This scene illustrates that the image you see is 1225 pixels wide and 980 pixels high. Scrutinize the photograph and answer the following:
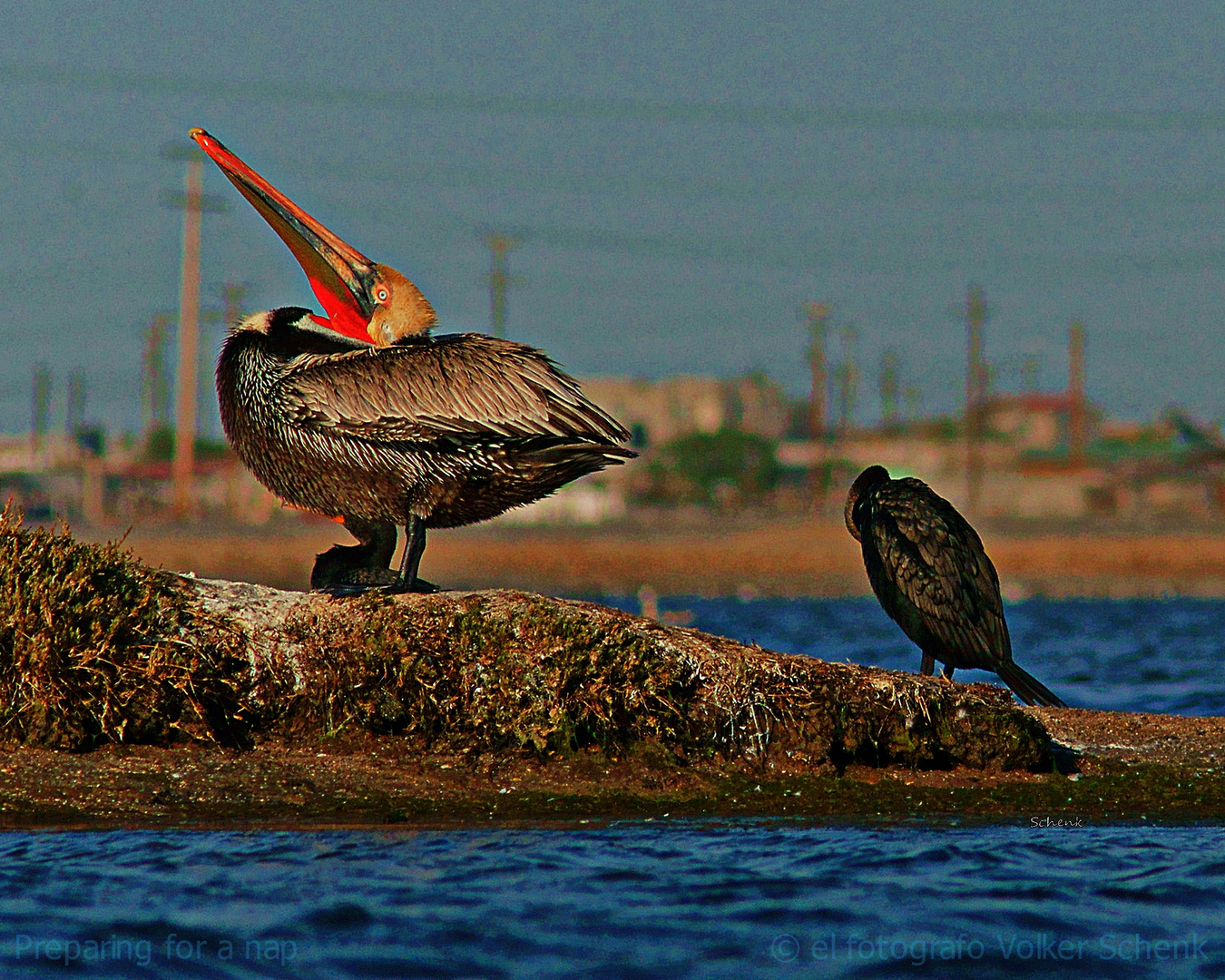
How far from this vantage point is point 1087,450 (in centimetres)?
8950

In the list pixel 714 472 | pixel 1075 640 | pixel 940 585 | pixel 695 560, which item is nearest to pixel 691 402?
pixel 714 472

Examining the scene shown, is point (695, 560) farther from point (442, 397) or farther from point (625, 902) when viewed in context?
point (625, 902)

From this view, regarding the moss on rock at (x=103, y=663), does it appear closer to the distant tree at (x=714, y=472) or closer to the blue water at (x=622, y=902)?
the blue water at (x=622, y=902)

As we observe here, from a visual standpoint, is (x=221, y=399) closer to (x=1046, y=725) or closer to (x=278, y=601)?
(x=278, y=601)

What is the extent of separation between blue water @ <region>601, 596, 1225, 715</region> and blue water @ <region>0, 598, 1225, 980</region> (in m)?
3.49

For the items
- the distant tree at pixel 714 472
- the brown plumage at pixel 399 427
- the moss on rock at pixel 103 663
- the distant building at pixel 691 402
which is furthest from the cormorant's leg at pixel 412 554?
the distant building at pixel 691 402

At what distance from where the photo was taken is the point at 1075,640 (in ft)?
74.3

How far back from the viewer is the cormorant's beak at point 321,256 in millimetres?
8562

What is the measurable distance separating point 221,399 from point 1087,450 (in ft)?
283

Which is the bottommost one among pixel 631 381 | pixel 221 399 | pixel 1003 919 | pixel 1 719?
pixel 1003 919

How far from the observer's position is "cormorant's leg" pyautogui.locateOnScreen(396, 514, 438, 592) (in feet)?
26.3

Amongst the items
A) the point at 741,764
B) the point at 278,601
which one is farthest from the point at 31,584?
the point at 741,764

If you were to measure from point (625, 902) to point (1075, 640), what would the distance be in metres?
18.0

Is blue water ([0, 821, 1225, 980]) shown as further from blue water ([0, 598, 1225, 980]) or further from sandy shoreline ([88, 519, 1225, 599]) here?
sandy shoreline ([88, 519, 1225, 599])
